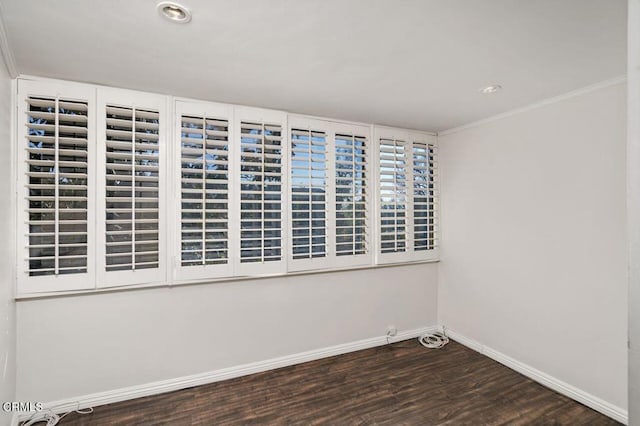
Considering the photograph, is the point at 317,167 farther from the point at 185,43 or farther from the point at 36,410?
the point at 36,410

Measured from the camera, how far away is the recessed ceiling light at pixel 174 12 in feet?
4.70

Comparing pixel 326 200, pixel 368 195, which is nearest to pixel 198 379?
pixel 326 200

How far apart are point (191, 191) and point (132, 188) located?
0.41 m

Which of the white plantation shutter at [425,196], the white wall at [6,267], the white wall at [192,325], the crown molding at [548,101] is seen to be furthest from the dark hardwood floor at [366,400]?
the crown molding at [548,101]

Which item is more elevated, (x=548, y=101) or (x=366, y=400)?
(x=548, y=101)

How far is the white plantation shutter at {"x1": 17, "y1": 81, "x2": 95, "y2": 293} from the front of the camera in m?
2.16

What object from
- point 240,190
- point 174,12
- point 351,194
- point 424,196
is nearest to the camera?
point 174,12

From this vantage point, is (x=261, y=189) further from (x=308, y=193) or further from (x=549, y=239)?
(x=549, y=239)

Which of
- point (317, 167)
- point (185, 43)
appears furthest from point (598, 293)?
point (185, 43)

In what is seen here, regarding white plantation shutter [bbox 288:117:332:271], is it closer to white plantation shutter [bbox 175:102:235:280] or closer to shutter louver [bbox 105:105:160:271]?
white plantation shutter [bbox 175:102:235:280]

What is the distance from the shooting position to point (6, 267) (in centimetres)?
190

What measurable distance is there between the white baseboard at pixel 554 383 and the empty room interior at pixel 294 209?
2 cm

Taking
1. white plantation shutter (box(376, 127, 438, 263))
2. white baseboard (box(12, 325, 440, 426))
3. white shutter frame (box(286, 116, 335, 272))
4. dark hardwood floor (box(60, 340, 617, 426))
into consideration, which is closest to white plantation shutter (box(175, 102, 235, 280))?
white shutter frame (box(286, 116, 335, 272))

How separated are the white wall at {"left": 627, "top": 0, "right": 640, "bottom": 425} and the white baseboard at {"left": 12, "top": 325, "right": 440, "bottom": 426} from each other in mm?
2753
